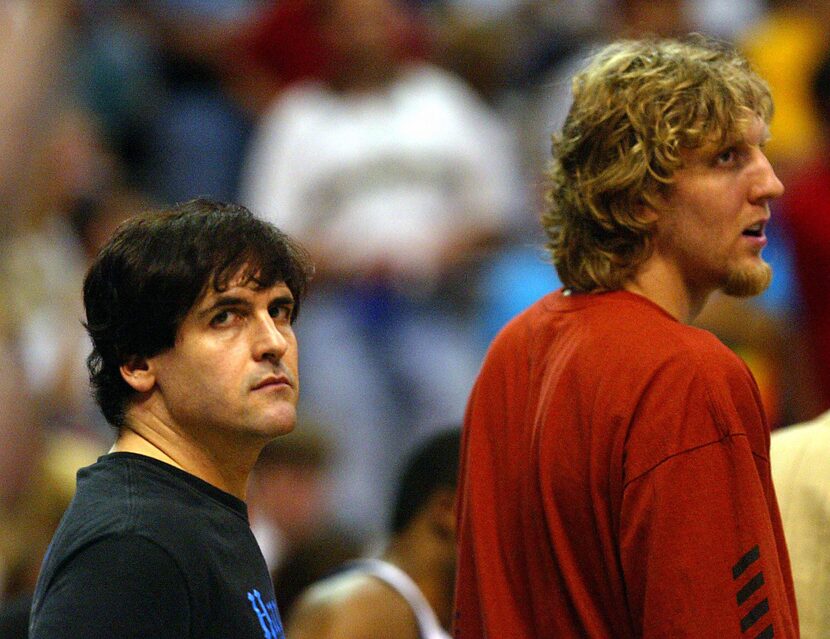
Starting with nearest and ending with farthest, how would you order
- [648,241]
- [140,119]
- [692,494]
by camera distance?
[692,494], [648,241], [140,119]

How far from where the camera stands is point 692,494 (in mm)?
2607

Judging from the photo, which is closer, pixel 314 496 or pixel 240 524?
pixel 240 524

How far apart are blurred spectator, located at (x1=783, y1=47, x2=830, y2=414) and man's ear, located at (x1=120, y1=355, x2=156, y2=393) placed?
348 cm

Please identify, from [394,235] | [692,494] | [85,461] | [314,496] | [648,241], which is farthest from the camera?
[394,235]

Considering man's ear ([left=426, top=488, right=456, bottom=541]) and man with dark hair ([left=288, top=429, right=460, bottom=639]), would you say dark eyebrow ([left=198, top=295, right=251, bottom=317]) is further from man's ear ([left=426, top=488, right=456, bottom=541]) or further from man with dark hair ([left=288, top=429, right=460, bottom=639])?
man's ear ([left=426, top=488, right=456, bottom=541])

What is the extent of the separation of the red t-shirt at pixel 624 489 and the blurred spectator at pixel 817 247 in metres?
2.75

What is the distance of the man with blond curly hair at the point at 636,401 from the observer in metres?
2.61

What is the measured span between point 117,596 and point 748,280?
1.41 meters

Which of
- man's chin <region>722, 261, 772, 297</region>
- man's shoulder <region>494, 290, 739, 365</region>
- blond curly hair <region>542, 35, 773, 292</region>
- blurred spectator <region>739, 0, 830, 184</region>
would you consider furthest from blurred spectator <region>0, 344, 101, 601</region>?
blurred spectator <region>739, 0, 830, 184</region>

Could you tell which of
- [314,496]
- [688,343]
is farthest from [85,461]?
[688,343]

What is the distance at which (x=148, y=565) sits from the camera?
7.75 ft

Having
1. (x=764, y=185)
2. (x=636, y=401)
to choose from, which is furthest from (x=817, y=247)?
(x=636, y=401)

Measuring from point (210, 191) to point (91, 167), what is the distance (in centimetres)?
63

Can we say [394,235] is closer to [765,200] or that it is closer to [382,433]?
[382,433]
